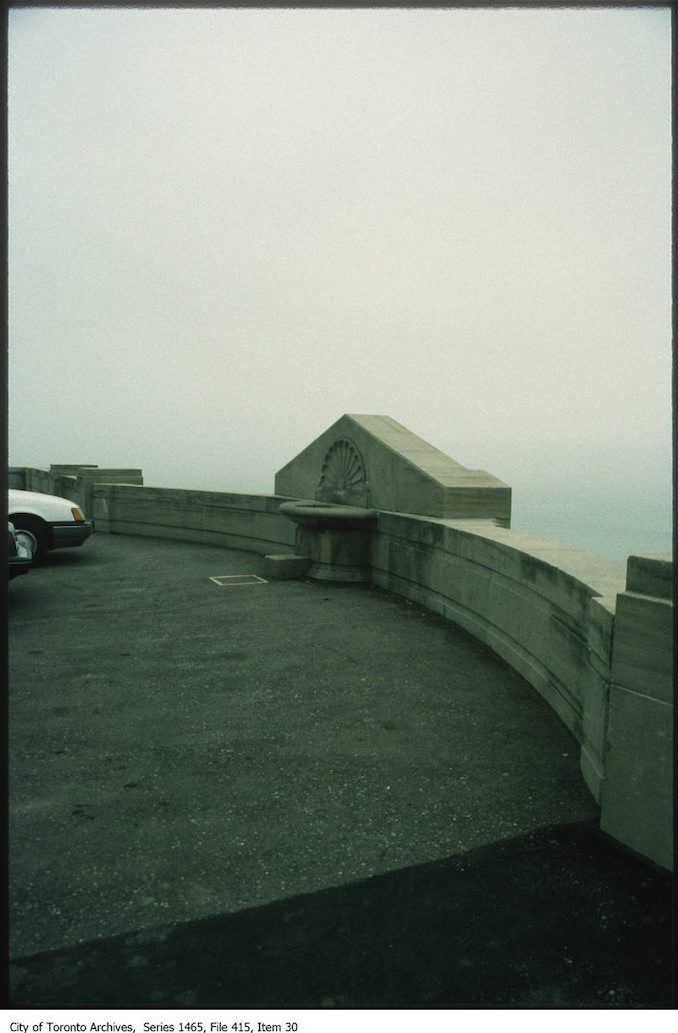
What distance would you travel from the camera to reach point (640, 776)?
119 inches

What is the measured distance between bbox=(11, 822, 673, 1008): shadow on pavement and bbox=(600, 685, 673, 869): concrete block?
0.17 m

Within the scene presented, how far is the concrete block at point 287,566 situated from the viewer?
9047mm

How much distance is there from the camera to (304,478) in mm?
10711

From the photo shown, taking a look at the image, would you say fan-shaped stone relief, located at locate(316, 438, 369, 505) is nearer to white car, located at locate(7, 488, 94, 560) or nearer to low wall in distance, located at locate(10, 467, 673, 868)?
low wall in distance, located at locate(10, 467, 673, 868)

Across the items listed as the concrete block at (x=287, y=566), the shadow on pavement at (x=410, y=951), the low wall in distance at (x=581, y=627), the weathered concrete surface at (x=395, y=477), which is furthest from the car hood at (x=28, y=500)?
the shadow on pavement at (x=410, y=951)

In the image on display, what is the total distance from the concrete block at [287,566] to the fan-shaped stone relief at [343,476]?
3.26 feet

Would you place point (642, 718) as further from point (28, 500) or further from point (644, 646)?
point (28, 500)

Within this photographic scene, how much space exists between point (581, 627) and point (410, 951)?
6.96ft

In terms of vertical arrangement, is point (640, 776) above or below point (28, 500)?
below

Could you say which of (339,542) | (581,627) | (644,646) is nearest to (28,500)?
(339,542)

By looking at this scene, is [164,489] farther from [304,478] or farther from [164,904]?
[164,904]

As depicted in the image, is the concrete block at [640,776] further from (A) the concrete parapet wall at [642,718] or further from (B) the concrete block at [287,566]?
(B) the concrete block at [287,566]

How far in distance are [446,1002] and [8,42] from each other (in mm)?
2892

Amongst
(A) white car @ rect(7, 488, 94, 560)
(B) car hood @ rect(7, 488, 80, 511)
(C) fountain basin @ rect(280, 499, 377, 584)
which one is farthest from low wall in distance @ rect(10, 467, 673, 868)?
(B) car hood @ rect(7, 488, 80, 511)
